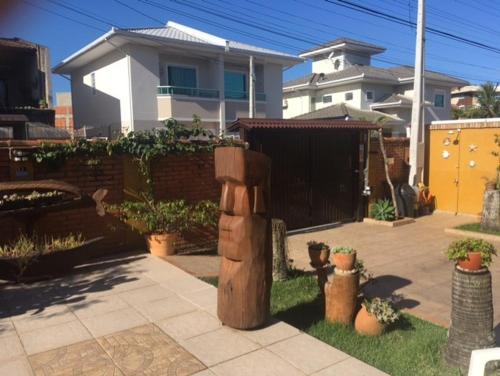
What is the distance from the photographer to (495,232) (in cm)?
845

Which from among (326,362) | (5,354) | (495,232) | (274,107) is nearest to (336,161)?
(495,232)

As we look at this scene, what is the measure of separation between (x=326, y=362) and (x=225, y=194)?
1.52 metres

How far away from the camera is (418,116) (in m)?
10.9

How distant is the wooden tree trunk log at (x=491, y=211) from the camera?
333 inches

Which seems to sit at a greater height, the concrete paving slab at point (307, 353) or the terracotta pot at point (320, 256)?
the terracotta pot at point (320, 256)

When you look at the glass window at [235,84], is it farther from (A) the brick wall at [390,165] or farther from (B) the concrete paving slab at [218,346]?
(B) the concrete paving slab at [218,346]

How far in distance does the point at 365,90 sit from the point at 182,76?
12.6 metres

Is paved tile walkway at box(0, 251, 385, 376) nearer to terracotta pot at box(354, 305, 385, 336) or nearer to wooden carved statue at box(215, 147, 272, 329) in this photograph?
wooden carved statue at box(215, 147, 272, 329)

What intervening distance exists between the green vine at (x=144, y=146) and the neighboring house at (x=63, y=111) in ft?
85.1

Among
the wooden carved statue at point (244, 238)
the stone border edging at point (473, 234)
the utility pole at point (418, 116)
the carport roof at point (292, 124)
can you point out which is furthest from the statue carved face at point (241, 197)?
the utility pole at point (418, 116)

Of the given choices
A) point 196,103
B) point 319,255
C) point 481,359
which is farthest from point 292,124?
point 196,103

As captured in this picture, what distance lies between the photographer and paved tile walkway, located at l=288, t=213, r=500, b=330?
16.5 ft

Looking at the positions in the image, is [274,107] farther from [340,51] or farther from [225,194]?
[225,194]

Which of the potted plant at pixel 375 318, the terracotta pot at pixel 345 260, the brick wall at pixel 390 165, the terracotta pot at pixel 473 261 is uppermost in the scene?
the brick wall at pixel 390 165
